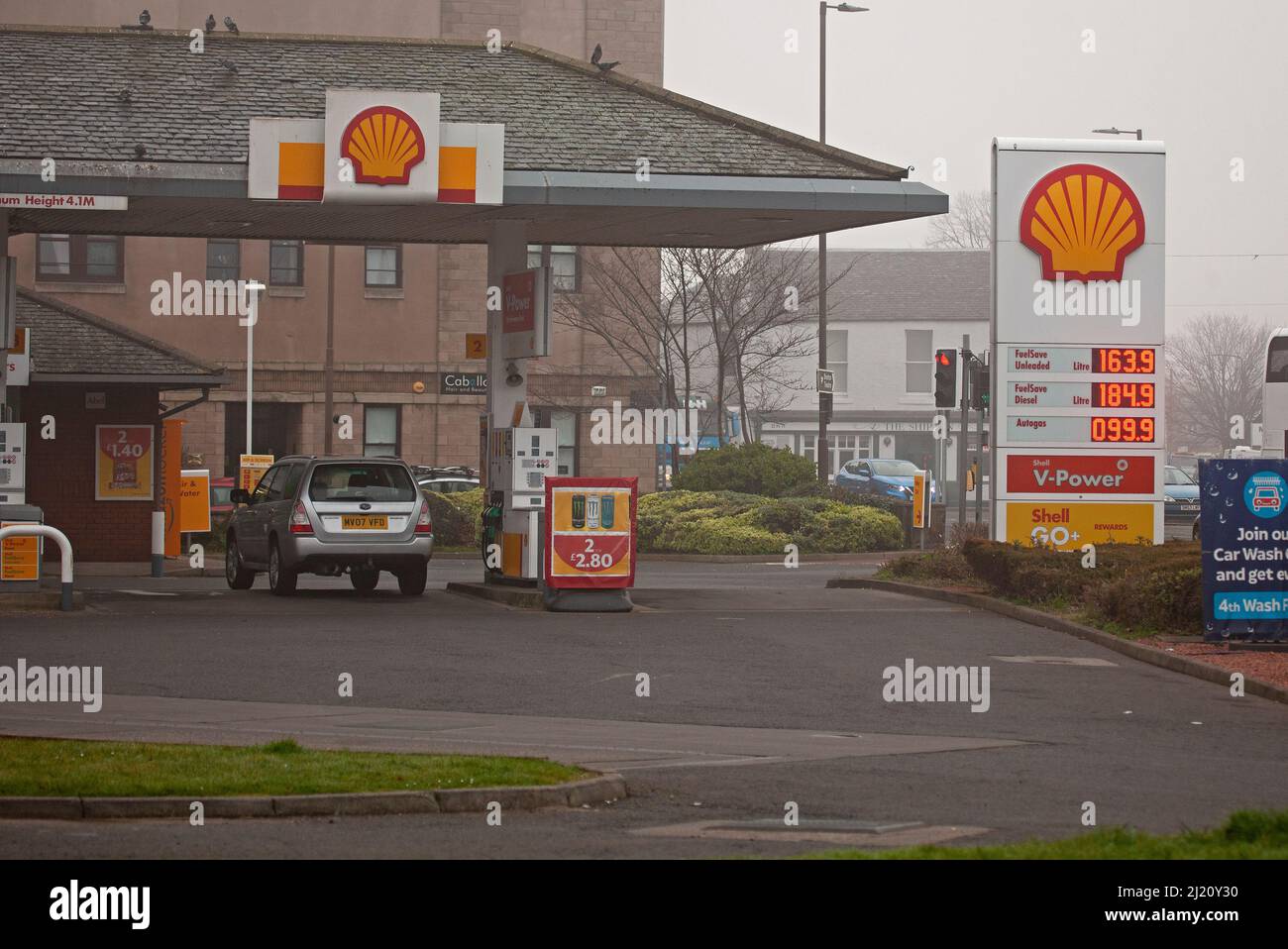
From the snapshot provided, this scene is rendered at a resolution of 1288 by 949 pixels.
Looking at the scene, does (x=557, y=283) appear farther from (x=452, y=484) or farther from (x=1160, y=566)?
(x=1160, y=566)

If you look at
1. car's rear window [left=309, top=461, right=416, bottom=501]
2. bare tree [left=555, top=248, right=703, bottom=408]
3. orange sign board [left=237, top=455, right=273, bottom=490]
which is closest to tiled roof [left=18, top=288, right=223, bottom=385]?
orange sign board [left=237, top=455, right=273, bottom=490]

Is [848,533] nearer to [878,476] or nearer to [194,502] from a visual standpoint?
[194,502]

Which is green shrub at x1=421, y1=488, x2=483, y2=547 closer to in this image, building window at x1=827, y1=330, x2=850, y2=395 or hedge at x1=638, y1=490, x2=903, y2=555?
hedge at x1=638, y1=490, x2=903, y2=555

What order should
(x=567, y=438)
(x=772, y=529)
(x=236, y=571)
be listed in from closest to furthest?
(x=236, y=571)
(x=772, y=529)
(x=567, y=438)

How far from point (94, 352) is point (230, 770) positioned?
22.8m

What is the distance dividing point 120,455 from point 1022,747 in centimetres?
2246

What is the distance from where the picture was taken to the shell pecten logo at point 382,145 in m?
22.0

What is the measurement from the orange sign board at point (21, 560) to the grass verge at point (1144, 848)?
15378mm

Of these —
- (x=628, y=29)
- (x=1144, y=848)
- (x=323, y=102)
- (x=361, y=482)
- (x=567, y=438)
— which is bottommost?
(x=1144, y=848)

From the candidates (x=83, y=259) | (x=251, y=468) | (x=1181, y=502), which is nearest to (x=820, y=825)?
(x=251, y=468)

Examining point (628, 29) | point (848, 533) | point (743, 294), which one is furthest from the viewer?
point (628, 29)

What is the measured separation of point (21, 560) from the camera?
2148 cm

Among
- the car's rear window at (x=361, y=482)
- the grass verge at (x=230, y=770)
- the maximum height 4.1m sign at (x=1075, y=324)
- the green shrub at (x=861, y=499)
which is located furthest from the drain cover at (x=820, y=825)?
the green shrub at (x=861, y=499)

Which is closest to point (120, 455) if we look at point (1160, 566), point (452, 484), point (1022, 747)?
point (452, 484)
